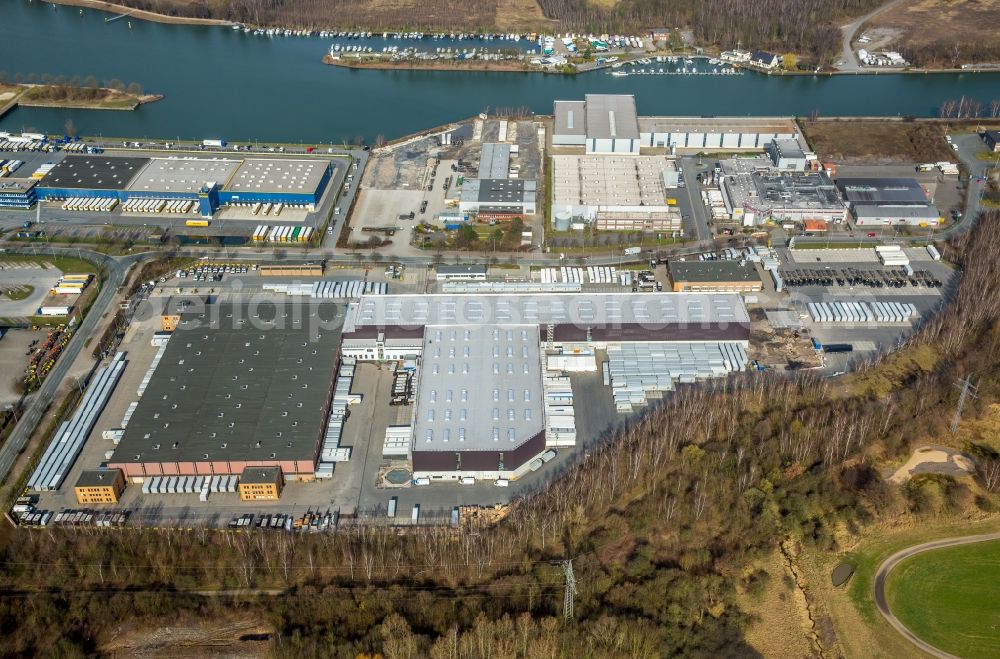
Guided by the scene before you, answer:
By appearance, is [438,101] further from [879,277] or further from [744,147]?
[879,277]

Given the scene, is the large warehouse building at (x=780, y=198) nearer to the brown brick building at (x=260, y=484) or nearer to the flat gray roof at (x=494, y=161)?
the flat gray roof at (x=494, y=161)

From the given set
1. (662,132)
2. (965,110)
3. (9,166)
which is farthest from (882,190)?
(9,166)

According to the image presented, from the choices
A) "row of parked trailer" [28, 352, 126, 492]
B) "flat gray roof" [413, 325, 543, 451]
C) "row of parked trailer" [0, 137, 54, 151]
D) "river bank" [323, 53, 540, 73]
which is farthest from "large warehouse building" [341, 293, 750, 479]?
"river bank" [323, 53, 540, 73]

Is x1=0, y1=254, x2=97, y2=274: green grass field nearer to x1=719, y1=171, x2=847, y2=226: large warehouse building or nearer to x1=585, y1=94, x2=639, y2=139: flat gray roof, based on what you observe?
x1=585, y1=94, x2=639, y2=139: flat gray roof

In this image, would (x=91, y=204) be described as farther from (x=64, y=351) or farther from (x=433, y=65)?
(x=433, y=65)

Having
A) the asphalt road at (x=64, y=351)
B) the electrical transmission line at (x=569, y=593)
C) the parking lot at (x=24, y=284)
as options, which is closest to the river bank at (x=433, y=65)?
the asphalt road at (x=64, y=351)

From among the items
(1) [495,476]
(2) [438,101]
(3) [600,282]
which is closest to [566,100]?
(2) [438,101]
